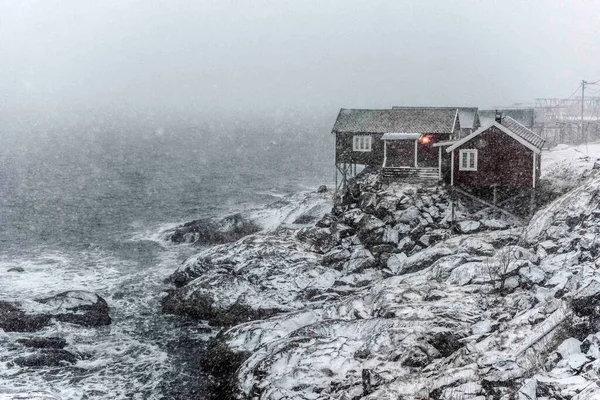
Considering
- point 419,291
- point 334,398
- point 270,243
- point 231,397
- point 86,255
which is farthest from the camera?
point 86,255

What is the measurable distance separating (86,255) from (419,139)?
2936cm

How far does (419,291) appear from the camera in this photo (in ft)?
92.6

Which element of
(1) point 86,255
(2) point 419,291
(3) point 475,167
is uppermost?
(3) point 475,167

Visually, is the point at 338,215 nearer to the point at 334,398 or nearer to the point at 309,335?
the point at 309,335

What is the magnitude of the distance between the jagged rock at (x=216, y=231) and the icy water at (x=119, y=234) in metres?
1.61

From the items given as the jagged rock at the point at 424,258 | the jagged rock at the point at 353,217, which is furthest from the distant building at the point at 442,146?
the jagged rock at the point at 424,258

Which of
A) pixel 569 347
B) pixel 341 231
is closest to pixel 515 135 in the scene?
pixel 341 231

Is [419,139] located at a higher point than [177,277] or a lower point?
higher

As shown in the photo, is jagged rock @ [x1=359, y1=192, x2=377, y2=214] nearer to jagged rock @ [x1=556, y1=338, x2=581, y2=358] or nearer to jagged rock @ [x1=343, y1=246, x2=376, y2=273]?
jagged rock @ [x1=343, y1=246, x2=376, y2=273]

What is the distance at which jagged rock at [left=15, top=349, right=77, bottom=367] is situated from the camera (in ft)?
89.9

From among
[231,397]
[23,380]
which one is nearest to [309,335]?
[231,397]

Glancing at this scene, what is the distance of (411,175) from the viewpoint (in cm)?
4384

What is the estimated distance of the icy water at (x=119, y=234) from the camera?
88.1ft

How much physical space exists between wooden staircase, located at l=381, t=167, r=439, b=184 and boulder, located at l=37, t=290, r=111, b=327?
73.6 feet
